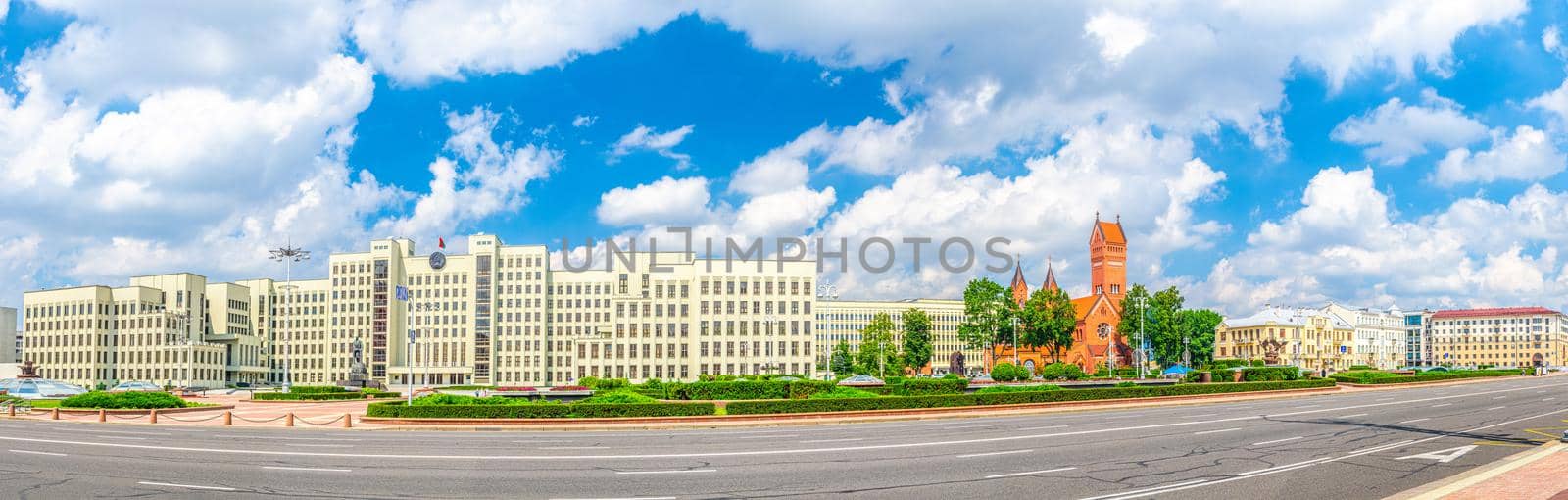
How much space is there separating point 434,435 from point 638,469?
14789mm

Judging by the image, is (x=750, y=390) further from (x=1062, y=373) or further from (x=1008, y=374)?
(x=1062, y=373)

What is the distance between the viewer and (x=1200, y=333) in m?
133

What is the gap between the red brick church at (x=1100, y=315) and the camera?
13100 cm

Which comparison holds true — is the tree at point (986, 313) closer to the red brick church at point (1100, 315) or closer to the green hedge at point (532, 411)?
the red brick church at point (1100, 315)

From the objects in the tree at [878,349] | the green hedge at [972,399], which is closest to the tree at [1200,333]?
the tree at [878,349]

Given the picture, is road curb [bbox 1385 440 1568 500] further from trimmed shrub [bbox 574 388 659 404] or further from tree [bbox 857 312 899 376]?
tree [bbox 857 312 899 376]

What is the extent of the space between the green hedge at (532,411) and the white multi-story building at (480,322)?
261 feet

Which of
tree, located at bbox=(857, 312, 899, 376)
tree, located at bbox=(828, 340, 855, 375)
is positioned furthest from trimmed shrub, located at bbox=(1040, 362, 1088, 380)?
tree, located at bbox=(828, 340, 855, 375)

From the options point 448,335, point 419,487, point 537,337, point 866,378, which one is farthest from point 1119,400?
point 448,335

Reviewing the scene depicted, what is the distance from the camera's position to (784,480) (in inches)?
735

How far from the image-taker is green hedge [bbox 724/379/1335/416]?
38.5 meters

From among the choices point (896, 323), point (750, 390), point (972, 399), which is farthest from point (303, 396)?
point (896, 323)

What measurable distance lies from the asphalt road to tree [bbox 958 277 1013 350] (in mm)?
76424

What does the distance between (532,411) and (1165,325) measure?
322 ft
